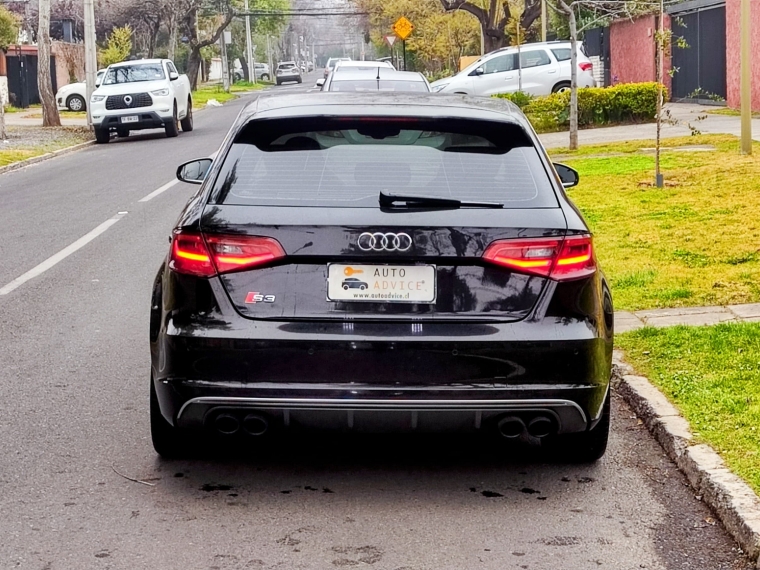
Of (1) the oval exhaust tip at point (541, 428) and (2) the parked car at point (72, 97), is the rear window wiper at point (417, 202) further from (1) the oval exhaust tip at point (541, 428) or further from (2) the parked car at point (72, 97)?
(2) the parked car at point (72, 97)

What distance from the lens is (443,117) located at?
16.9 feet

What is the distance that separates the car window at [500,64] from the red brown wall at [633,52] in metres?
4.75

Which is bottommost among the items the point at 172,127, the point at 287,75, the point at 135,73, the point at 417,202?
the point at 417,202

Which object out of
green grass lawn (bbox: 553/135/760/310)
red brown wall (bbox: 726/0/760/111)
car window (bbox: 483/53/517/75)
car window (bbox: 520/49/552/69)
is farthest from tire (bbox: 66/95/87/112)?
green grass lawn (bbox: 553/135/760/310)

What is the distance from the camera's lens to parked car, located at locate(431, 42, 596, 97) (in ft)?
106

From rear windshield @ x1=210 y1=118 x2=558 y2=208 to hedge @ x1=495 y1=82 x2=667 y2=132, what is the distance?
21.3 m

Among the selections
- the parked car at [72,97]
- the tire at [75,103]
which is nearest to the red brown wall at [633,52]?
the parked car at [72,97]

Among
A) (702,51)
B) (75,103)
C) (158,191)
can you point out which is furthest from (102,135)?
(702,51)

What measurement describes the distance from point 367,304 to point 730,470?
158 centimetres

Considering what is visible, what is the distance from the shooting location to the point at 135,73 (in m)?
30.5

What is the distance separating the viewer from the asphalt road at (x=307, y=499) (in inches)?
172

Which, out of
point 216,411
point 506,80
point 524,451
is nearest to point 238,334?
point 216,411

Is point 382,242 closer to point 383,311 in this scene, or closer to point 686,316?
point 383,311

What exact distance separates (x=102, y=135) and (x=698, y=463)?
25954 millimetres
